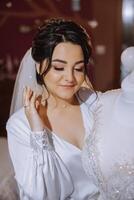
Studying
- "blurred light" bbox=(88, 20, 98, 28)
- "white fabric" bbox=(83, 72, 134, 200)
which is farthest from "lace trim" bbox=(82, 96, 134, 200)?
"blurred light" bbox=(88, 20, 98, 28)

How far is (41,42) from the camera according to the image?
1102 mm

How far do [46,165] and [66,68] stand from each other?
10.2 inches

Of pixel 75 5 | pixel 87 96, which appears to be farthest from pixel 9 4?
pixel 87 96

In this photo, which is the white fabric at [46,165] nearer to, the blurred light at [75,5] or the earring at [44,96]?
the earring at [44,96]

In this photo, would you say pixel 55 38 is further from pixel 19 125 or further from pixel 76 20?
pixel 76 20

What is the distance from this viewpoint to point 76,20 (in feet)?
7.82

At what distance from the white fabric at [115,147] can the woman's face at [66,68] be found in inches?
5.4

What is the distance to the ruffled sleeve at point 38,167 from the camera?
1.07m

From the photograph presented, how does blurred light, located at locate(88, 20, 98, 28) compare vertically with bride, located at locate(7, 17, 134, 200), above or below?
above

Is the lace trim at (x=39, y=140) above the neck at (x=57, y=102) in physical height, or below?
below

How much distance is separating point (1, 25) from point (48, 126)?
142 centimetres

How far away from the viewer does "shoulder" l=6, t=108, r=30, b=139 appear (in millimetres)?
1144

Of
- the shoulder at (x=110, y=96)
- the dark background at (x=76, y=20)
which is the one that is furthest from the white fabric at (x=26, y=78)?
the dark background at (x=76, y=20)

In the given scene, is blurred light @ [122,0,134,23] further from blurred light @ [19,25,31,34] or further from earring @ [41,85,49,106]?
earring @ [41,85,49,106]
